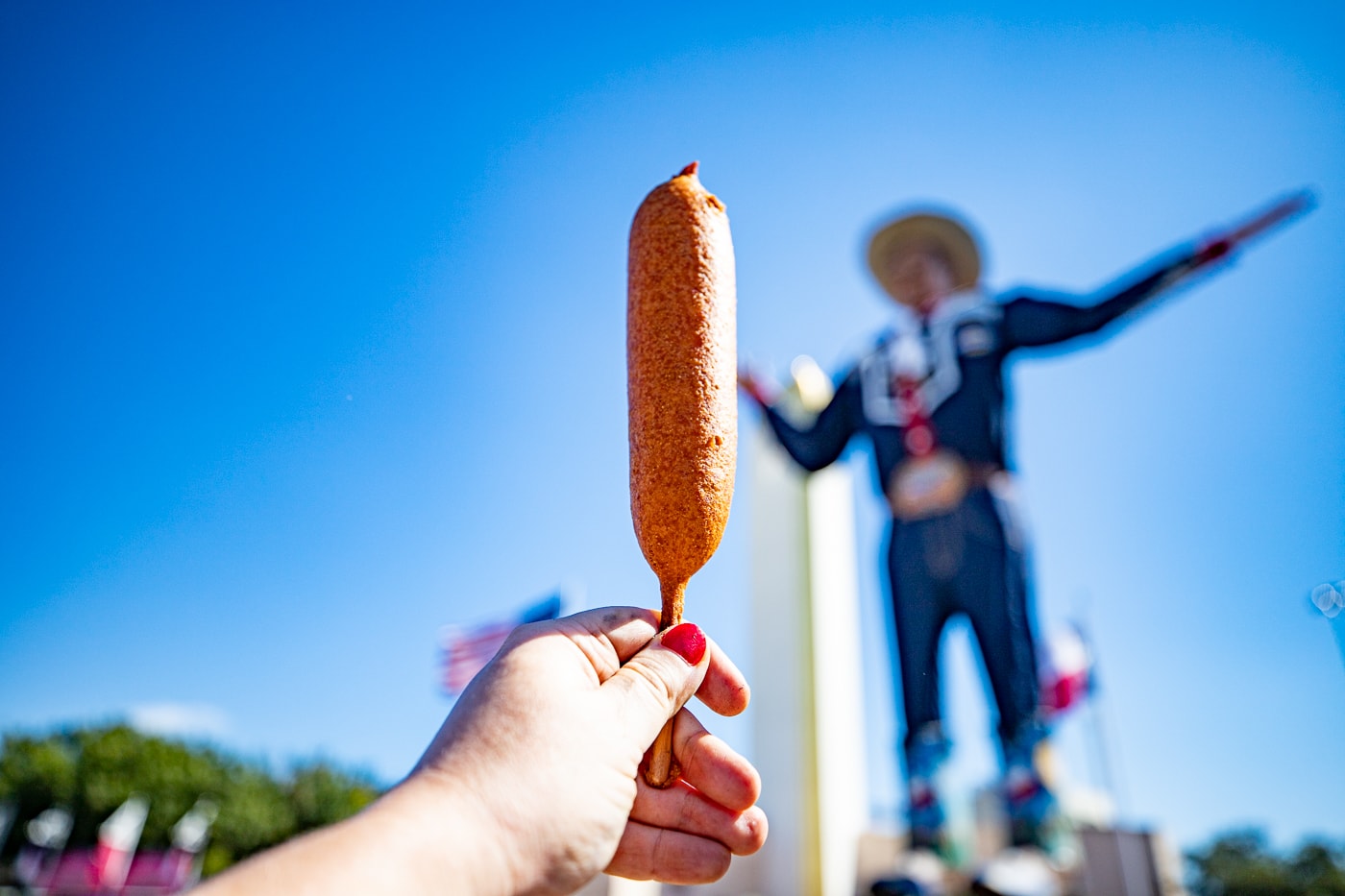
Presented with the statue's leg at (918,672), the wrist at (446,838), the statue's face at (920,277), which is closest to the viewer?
the wrist at (446,838)

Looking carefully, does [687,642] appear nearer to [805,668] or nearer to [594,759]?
[594,759]

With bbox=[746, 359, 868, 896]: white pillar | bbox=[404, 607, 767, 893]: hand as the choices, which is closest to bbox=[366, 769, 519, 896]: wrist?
bbox=[404, 607, 767, 893]: hand

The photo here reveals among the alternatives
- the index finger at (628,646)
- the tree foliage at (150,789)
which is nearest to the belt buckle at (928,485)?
the index finger at (628,646)

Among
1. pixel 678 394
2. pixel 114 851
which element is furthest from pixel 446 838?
pixel 114 851

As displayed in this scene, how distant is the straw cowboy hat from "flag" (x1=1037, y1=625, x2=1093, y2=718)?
8.30ft

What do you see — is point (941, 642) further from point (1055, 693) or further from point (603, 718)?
point (603, 718)

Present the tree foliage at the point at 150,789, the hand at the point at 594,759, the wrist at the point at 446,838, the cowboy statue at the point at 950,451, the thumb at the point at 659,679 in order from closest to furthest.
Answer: the wrist at the point at 446,838 → the hand at the point at 594,759 → the thumb at the point at 659,679 → the cowboy statue at the point at 950,451 → the tree foliage at the point at 150,789

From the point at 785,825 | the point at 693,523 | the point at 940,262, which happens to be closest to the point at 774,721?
the point at 785,825

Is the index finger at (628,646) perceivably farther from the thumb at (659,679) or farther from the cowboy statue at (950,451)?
the cowboy statue at (950,451)

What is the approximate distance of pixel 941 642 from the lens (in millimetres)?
4453

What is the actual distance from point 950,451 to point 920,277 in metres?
1.22

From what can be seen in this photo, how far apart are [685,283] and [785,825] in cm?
499

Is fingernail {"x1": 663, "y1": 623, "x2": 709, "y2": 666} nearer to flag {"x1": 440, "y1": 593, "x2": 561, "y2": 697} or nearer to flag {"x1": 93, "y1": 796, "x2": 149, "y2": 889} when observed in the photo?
flag {"x1": 440, "y1": 593, "x2": 561, "y2": 697}

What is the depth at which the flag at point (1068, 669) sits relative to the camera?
5397mm
